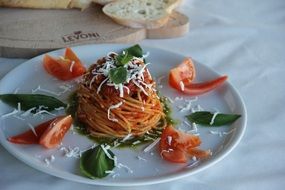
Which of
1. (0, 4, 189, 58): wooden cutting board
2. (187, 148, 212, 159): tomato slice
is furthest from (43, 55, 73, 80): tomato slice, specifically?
(187, 148, 212, 159): tomato slice

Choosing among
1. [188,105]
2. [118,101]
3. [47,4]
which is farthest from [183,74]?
[47,4]

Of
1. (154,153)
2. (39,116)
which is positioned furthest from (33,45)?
(154,153)

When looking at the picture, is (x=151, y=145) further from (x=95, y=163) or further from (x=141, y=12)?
(x=141, y=12)

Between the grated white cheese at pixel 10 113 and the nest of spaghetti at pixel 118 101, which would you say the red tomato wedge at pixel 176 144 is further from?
the grated white cheese at pixel 10 113

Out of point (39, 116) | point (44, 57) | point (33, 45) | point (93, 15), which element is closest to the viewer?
point (39, 116)

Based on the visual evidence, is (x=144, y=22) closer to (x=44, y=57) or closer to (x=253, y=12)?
(x=44, y=57)

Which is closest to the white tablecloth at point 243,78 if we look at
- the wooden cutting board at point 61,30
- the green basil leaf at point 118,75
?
the wooden cutting board at point 61,30
